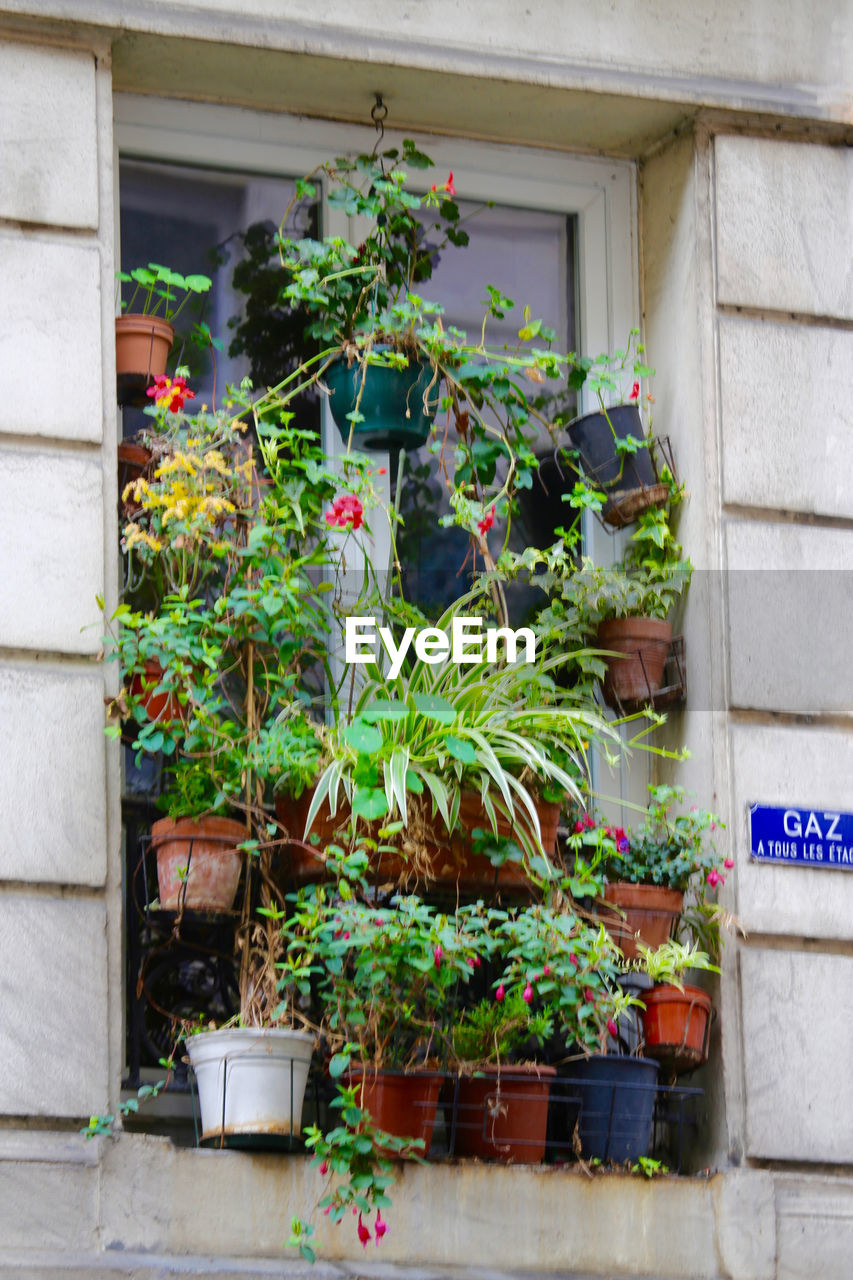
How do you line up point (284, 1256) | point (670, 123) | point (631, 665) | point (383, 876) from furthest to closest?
1. point (670, 123)
2. point (631, 665)
3. point (383, 876)
4. point (284, 1256)

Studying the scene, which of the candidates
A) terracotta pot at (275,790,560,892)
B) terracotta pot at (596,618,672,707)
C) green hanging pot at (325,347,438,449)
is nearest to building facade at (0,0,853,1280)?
terracotta pot at (596,618,672,707)

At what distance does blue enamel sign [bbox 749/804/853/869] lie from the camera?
15.4ft

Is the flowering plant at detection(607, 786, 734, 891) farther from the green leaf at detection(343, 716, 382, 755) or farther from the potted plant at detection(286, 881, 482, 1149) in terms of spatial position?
the green leaf at detection(343, 716, 382, 755)

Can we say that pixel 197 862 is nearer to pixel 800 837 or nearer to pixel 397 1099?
pixel 397 1099

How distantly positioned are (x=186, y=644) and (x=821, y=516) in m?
1.72

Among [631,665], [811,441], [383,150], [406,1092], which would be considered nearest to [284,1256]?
[406,1092]

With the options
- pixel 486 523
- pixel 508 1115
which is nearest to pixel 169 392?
pixel 486 523

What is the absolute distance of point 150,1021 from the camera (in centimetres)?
452

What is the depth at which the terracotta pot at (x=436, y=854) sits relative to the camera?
4.39 m

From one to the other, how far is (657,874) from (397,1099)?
0.85 metres

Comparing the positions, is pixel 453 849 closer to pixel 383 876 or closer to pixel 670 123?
pixel 383 876

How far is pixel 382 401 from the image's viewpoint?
4.89 meters

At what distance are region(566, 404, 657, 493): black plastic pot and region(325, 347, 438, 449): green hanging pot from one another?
17.6 inches

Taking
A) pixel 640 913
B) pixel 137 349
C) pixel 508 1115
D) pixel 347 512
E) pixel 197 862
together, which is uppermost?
pixel 137 349
